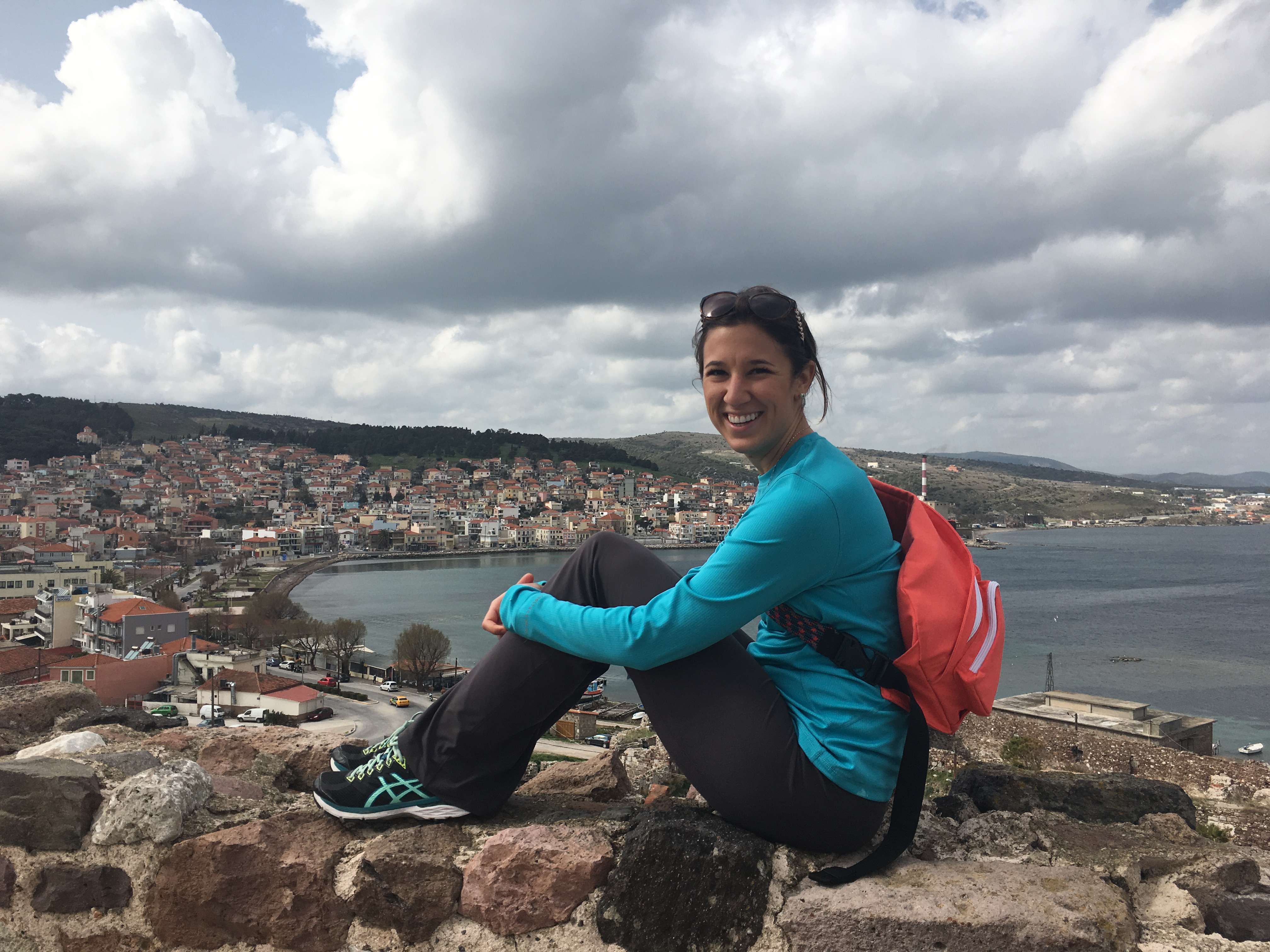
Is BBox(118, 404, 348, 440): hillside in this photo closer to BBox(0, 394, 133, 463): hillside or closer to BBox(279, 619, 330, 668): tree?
BBox(0, 394, 133, 463): hillside

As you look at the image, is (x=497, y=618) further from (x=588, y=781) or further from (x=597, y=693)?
(x=597, y=693)

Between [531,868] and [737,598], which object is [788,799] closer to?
[737,598]

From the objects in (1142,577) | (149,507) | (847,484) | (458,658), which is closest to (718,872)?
(847,484)

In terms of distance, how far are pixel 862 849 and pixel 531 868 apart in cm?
60

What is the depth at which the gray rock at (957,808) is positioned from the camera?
1775 mm

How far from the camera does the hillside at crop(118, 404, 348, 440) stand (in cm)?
11356

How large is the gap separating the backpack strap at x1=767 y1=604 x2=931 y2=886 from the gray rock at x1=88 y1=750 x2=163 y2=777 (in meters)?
1.49

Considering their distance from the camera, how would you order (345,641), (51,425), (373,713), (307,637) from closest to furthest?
(373,713), (345,641), (307,637), (51,425)

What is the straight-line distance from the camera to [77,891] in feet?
5.31

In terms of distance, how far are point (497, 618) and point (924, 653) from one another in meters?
0.78

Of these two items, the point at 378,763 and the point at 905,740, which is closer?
the point at 905,740

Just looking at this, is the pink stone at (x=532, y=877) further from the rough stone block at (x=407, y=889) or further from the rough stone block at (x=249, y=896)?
the rough stone block at (x=249, y=896)

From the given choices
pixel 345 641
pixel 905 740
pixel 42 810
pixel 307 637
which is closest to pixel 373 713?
pixel 345 641

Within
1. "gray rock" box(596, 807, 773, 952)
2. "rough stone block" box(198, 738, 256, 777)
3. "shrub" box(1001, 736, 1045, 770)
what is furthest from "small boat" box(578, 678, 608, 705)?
"gray rock" box(596, 807, 773, 952)
